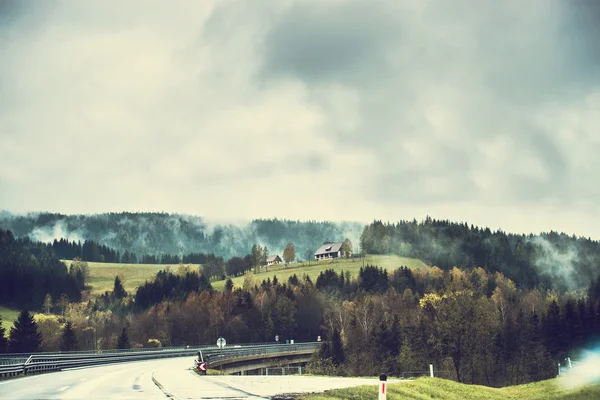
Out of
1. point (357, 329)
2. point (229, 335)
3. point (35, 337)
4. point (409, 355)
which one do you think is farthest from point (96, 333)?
point (409, 355)

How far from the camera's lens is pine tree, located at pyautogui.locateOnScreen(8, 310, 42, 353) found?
11631 centimetres

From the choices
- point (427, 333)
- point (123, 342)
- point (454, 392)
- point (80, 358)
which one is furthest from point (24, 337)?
point (454, 392)

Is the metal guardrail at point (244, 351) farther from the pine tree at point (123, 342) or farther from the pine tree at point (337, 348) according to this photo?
the pine tree at point (123, 342)

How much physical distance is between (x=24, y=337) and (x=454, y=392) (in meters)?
104

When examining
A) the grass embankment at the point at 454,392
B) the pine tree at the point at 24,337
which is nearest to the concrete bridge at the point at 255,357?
the grass embankment at the point at 454,392

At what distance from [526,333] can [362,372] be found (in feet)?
108

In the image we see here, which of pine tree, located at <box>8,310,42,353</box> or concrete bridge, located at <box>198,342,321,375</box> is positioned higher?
pine tree, located at <box>8,310,42,353</box>

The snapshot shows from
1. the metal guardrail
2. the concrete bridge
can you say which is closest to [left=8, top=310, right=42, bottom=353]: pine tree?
the metal guardrail

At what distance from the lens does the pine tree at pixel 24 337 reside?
4579 inches

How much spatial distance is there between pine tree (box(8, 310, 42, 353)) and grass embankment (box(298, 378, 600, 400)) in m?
100

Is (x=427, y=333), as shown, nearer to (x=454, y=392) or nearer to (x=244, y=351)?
(x=244, y=351)

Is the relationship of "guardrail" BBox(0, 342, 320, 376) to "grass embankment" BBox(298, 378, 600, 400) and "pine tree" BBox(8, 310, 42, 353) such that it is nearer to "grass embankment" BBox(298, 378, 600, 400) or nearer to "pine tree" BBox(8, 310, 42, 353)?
"grass embankment" BBox(298, 378, 600, 400)

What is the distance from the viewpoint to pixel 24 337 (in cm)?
11744

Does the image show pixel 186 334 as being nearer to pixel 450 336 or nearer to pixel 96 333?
pixel 96 333
